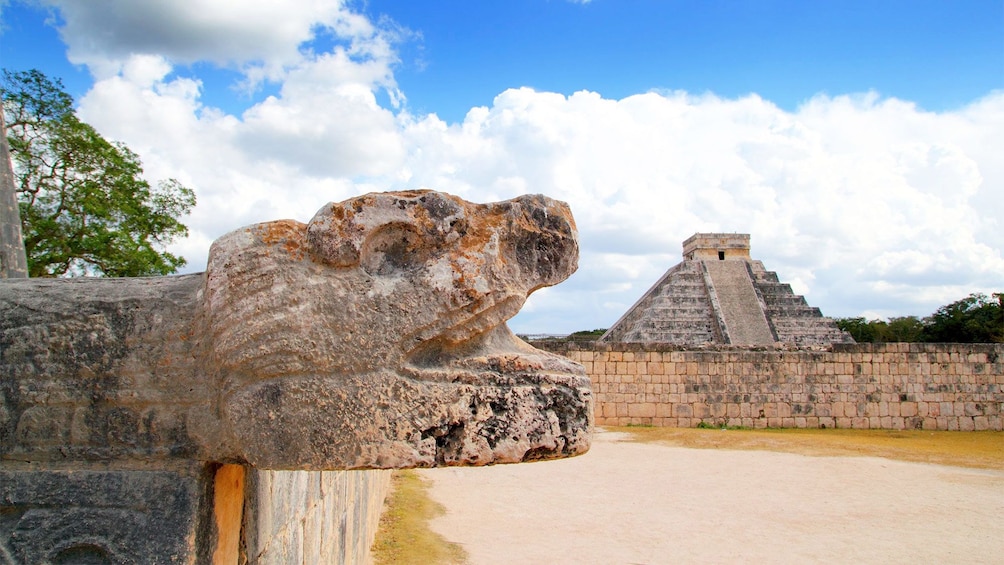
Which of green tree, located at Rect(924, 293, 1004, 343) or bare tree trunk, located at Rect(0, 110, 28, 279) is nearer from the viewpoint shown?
bare tree trunk, located at Rect(0, 110, 28, 279)

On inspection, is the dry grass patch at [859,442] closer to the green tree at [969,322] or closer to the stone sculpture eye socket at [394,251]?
the stone sculpture eye socket at [394,251]

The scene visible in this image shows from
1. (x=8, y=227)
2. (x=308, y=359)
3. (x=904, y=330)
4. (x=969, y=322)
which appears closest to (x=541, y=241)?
(x=308, y=359)

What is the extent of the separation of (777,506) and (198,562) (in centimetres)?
787

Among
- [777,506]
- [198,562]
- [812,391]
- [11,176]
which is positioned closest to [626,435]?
[812,391]

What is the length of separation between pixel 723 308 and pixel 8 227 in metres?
22.6

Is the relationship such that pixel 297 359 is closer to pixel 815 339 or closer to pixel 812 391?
pixel 812 391

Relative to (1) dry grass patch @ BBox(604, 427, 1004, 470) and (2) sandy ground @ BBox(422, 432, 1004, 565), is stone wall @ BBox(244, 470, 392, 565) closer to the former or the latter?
(2) sandy ground @ BBox(422, 432, 1004, 565)

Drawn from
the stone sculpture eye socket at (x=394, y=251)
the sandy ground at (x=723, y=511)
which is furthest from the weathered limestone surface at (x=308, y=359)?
the sandy ground at (x=723, y=511)

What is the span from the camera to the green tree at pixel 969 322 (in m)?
32.4

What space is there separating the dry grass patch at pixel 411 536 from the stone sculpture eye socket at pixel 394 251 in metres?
4.62

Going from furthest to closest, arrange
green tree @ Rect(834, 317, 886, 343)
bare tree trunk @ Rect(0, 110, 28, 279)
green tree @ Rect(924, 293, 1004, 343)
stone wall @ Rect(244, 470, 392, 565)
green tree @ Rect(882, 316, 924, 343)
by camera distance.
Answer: green tree @ Rect(834, 317, 886, 343) < green tree @ Rect(882, 316, 924, 343) < green tree @ Rect(924, 293, 1004, 343) < bare tree trunk @ Rect(0, 110, 28, 279) < stone wall @ Rect(244, 470, 392, 565)

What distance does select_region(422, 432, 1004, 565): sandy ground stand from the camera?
6332 millimetres

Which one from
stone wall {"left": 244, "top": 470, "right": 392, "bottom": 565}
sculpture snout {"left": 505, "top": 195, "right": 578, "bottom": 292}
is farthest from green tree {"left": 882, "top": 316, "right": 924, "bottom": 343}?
sculpture snout {"left": 505, "top": 195, "right": 578, "bottom": 292}


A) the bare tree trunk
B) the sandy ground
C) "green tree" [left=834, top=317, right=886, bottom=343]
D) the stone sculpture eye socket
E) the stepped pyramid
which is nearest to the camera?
the stone sculpture eye socket
